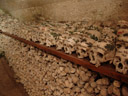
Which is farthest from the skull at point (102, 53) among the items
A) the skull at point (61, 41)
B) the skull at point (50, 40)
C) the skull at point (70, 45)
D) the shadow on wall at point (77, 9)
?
the shadow on wall at point (77, 9)

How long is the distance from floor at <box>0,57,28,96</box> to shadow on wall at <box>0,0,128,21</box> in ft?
8.37

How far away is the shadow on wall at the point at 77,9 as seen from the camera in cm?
134

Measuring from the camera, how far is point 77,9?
1764 millimetres

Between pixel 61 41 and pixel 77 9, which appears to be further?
pixel 77 9

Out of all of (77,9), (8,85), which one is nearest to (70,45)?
(77,9)

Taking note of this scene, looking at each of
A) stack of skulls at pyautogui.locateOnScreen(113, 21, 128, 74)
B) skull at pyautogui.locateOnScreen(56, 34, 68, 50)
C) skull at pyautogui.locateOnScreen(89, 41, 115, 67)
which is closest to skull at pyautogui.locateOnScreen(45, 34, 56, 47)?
skull at pyautogui.locateOnScreen(56, 34, 68, 50)

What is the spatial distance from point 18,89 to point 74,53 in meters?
3.04

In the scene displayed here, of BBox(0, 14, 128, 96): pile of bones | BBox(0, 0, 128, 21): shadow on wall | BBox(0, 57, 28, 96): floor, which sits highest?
BBox(0, 0, 128, 21): shadow on wall

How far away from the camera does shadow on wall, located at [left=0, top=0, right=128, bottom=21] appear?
1.34 m

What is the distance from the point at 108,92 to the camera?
863 millimetres

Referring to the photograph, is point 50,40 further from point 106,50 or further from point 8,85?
point 8,85

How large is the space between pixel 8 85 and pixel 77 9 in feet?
11.7

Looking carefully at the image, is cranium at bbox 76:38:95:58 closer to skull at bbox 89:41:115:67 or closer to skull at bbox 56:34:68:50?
skull at bbox 89:41:115:67

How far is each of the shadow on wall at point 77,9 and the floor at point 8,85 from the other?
2.55m
